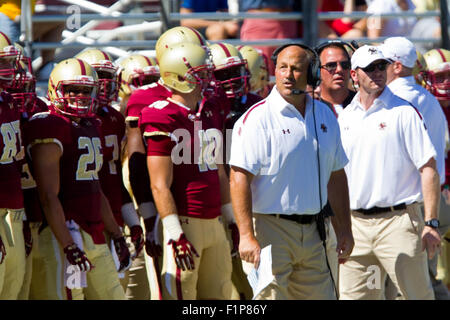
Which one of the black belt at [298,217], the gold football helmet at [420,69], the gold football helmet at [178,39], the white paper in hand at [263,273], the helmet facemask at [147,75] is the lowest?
the white paper in hand at [263,273]

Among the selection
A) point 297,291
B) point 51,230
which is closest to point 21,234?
point 51,230

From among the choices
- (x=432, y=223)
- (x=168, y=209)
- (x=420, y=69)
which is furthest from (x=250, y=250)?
(x=420, y=69)

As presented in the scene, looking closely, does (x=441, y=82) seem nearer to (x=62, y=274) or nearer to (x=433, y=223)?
(x=433, y=223)

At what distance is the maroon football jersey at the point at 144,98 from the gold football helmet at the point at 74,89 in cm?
54

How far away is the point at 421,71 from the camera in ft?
28.4

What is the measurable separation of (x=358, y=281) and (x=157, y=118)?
5.85 ft

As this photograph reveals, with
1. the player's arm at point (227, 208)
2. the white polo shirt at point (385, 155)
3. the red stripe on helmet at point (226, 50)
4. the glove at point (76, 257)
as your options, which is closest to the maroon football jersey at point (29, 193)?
the glove at point (76, 257)

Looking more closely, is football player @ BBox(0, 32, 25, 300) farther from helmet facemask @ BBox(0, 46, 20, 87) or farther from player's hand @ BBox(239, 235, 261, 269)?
player's hand @ BBox(239, 235, 261, 269)

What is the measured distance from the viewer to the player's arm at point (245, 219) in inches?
215

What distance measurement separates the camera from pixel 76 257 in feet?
19.5

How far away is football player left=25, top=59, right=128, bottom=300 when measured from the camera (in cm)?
596

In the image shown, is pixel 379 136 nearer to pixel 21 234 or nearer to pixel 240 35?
pixel 21 234

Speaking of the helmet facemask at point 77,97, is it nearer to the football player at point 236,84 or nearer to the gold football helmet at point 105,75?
the gold football helmet at point 105,75

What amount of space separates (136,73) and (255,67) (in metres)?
0.94
